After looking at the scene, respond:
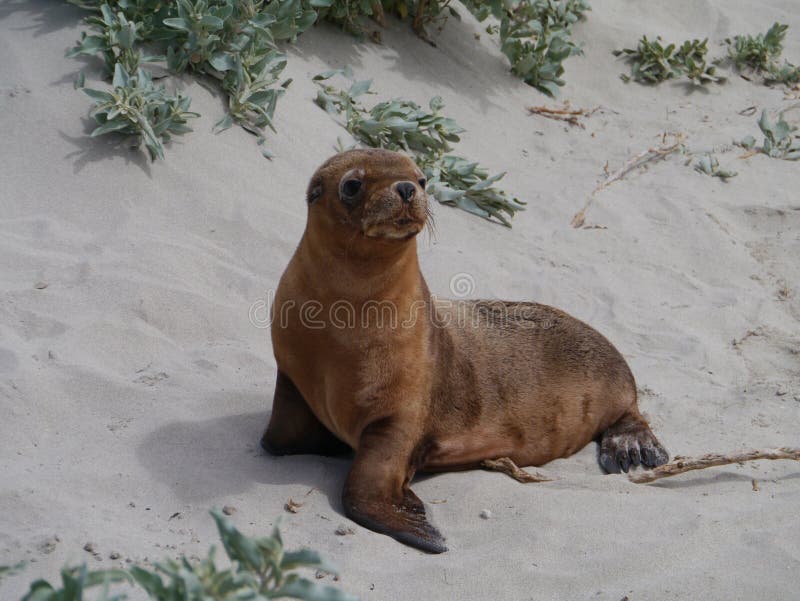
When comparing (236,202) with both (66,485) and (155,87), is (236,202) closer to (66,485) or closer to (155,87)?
(155,87)

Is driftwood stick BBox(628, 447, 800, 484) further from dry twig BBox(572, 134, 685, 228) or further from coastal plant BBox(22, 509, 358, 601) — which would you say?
dry twig BBox(572, 134, 685, 228)

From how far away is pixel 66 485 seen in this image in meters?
3.17

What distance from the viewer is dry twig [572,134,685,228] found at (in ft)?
22.5

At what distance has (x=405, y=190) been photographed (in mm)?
3287

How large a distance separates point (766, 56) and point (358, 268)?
24.2ft

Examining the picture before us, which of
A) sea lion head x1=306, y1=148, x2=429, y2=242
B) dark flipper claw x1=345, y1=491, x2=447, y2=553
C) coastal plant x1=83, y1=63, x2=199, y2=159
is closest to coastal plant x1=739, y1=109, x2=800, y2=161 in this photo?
coastal plant x1=83, y1=63, x2=199, y2=159

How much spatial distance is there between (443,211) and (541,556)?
359 cm

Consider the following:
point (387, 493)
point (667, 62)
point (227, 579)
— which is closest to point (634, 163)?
point (667, 62)

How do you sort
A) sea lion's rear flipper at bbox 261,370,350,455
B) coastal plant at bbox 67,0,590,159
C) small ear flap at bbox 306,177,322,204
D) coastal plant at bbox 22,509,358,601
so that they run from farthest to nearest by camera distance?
coastal plant at bbox 67,0,590,159, sea lion's rear flipper at bbox 261,370,350,455, small ear flap at bbox 306,177,322,204, coastal plant at bbox 22,509,358,601

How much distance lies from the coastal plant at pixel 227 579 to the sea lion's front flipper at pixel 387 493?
4.10 feet

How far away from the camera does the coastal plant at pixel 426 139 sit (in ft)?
21.4

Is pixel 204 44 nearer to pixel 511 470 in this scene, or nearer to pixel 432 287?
pixel 432 287

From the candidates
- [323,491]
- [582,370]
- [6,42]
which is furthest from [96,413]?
[6,42]

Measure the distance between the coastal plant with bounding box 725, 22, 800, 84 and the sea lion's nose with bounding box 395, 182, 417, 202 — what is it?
7.25 metres
